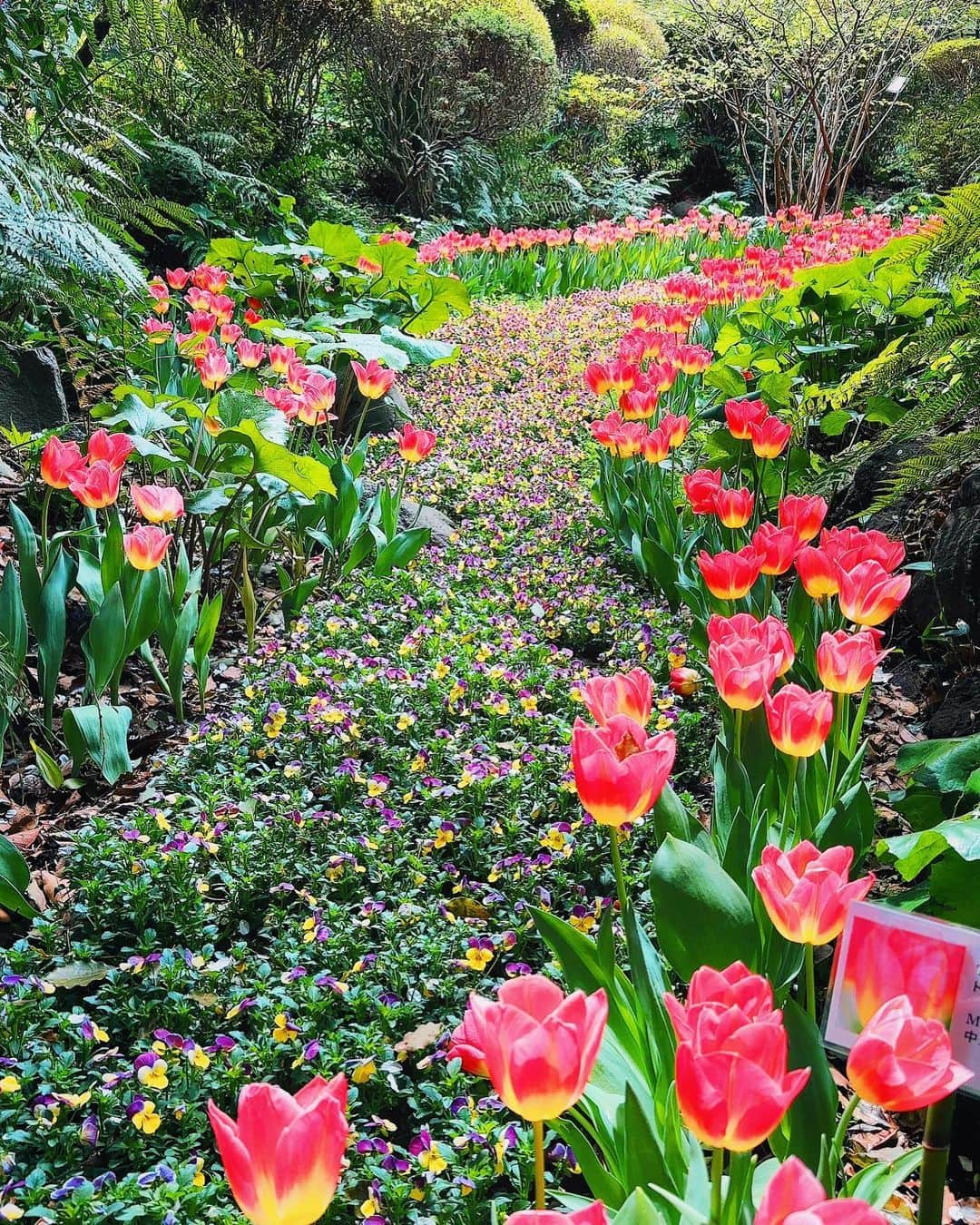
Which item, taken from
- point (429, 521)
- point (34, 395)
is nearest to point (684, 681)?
point (429, 521)

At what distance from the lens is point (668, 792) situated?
1.47 meters

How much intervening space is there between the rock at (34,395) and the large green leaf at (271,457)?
1.34m

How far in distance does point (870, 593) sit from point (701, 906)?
0.65m

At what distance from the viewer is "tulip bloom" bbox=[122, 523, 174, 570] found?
2.09m

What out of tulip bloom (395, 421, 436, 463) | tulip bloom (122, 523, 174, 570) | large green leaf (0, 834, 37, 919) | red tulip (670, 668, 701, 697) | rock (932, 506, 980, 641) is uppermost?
tulip bloom (122, 523, 174, 570)

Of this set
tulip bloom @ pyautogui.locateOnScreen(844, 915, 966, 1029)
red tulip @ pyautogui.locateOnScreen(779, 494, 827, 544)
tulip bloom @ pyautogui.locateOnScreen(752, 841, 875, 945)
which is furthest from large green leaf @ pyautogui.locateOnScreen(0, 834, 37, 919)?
red tulip @ pyautogui.locateOnScreen(779, 494, 827, 544)

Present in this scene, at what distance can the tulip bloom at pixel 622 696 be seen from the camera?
4.25 ft

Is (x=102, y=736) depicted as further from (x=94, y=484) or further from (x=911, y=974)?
(x=911, y=974)

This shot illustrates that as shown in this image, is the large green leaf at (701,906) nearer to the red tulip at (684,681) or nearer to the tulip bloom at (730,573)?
the tulip bloom at (730,573)

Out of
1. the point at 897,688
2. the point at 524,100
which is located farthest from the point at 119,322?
the point at 524,100

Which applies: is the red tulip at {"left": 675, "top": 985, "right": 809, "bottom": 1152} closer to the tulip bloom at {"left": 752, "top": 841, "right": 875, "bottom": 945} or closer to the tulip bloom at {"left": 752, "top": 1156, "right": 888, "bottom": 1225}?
the tulip bloom at {"left": 752, "top": 1156, "right": 888, "bottom": 1225}

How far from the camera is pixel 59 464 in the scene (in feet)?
6.93

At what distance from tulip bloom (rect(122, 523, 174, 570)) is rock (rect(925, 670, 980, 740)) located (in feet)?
5.57

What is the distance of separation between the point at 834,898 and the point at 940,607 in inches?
77.2
